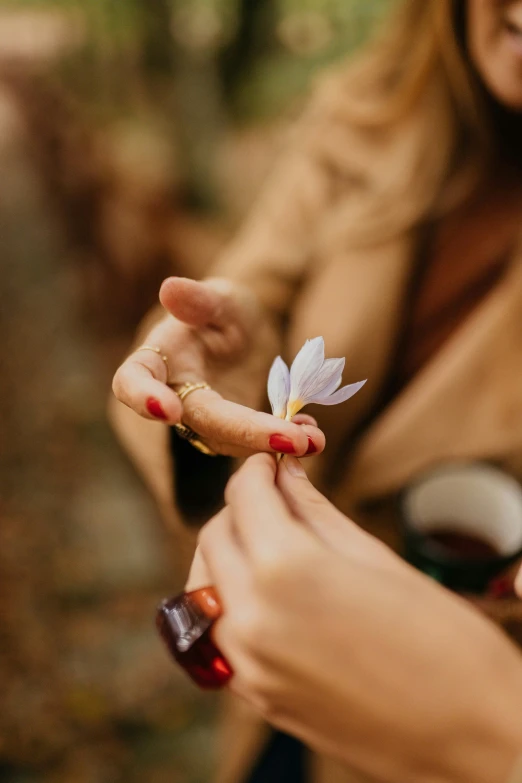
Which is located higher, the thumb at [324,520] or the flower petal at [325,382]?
the flower petal at [325,382]

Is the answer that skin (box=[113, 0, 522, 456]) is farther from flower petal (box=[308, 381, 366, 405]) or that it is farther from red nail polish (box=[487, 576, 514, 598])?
red nail polish (box=[487, 576, 514, 598])

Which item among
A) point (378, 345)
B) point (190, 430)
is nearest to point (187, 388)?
point (190, 430)

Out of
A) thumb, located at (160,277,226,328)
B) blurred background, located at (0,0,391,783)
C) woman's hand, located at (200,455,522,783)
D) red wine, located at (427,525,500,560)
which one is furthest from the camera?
blurred background, located at (0,0,391,783)

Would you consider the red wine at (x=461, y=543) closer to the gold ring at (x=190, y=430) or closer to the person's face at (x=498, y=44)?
the gold ring at (x=190, y=430)

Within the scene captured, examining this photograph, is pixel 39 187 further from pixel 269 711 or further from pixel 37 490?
pixel 269 711

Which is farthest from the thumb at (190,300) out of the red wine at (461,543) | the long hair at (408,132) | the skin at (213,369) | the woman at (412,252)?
the long hair at (408,132)

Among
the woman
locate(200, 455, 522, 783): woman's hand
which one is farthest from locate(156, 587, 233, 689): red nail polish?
the woman

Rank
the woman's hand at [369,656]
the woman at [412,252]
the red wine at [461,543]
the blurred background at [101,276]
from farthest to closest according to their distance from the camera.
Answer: the blurred background at [101,276]
the woman at [412,252]
the red wine at [461,543]
the woman's hand at [369,656]

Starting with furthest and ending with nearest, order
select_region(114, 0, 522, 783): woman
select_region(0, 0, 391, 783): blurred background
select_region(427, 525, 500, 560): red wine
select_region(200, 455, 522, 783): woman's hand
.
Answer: select_region(0, 0, 391, 783): blurred background < select_region(114, 0, 522, 783): woman < select_region(427, 525, 500, 560): red wine < select_region(200, 455, 522, 783): woman's hand

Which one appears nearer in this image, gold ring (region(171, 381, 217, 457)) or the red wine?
gold ring (region(171, 381, 217, 457))
